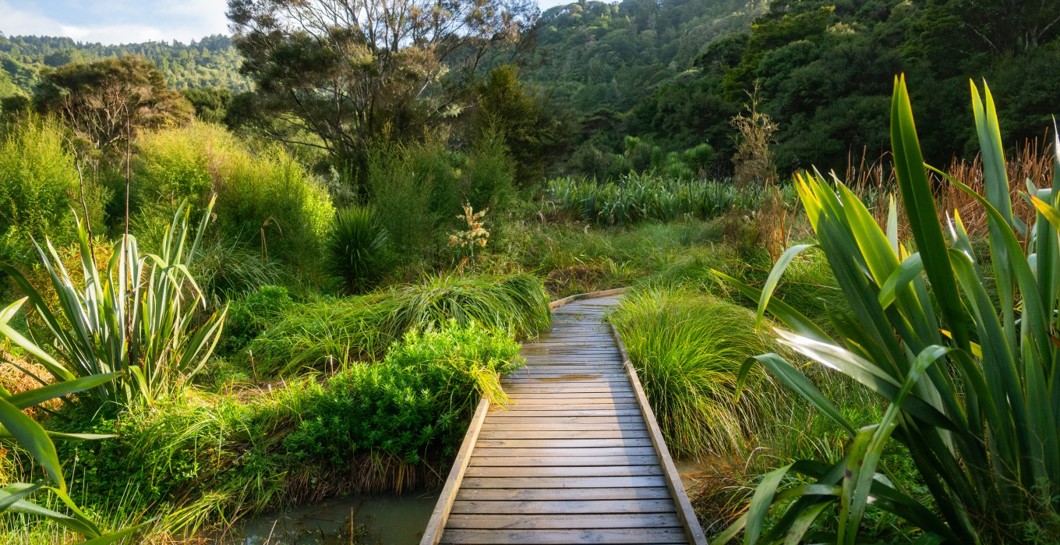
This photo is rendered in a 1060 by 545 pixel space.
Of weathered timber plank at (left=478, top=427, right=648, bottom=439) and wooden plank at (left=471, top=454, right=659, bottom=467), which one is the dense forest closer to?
wooden plank at (left=471, top=454, right=659, bottom=467)

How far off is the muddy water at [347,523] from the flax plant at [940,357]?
2180 millimetres

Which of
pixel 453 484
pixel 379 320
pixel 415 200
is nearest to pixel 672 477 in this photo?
pixel 453 484

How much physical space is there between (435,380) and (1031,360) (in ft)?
10.4

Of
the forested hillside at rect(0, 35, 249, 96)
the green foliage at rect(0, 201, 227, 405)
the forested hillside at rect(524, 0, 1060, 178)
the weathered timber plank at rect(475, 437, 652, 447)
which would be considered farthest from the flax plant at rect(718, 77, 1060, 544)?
the forested hillside at rect(0, 35, 249, 96)

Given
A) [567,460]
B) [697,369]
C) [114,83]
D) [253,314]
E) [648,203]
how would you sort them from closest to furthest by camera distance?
[567,460]
[697,369]
[253,314]
[648,203]
[114,83]

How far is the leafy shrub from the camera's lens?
3.75m

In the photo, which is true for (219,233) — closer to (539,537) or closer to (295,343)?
(295,343)

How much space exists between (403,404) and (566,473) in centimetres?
122

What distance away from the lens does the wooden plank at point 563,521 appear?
2584 millimetres

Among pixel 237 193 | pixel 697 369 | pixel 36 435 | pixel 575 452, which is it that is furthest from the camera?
pixel 237 193

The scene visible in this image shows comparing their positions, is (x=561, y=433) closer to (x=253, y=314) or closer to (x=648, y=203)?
(x=253, y=314)

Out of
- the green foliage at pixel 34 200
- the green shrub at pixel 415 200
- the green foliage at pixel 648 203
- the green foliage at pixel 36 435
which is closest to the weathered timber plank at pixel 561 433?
the green foliage at pixel 36 435

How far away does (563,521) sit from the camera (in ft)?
8.62

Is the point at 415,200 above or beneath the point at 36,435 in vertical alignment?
beneath
